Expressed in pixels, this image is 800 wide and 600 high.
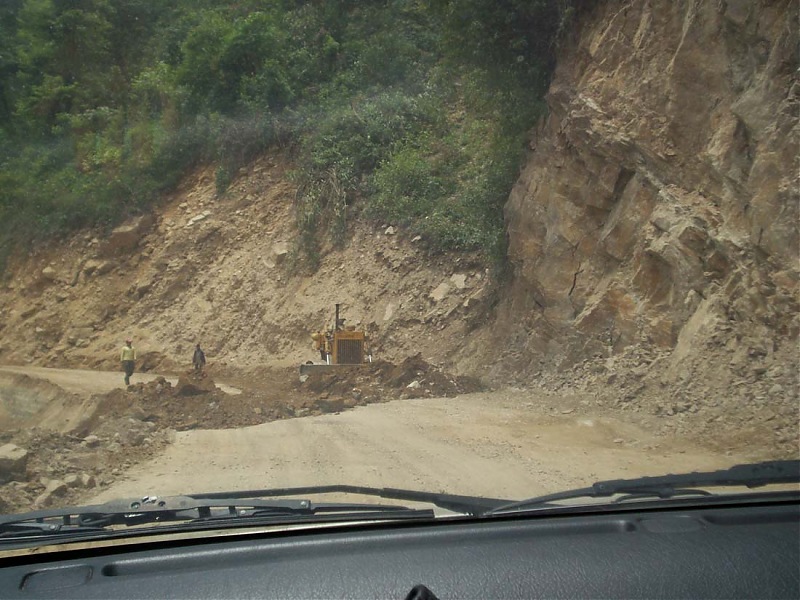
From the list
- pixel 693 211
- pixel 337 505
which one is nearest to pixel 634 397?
pixel 693 211

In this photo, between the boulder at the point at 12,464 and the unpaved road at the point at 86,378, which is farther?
the unpaved road at the point at 86,378

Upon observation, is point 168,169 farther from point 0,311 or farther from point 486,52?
point 486,52

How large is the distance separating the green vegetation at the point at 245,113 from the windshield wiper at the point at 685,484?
14554mm

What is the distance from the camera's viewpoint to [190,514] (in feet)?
13.4

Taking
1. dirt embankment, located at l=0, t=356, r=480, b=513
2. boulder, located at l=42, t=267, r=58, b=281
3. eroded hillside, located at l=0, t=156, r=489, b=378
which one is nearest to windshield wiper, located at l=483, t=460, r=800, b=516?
dirt embankment, located at l=0, t=356, r=480, b=513

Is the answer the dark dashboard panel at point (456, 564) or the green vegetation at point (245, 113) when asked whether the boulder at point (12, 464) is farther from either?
the green vegetation at point (245, 113)

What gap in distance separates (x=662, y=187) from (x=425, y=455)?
7.30 meters

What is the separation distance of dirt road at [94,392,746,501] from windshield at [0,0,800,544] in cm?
7

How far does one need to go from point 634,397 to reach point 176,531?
386 inches

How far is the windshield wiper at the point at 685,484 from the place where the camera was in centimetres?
432

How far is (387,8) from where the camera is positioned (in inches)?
1254

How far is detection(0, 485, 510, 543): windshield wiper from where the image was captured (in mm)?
3855

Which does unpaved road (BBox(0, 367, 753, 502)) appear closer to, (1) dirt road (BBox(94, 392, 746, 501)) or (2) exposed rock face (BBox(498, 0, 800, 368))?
(1) dirt road (BBox(94, 392, 746, 501))

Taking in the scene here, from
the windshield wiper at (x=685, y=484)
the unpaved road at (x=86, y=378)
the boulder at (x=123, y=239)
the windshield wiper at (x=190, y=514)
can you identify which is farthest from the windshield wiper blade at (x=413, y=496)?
the boulder at (x=123, y=239)
